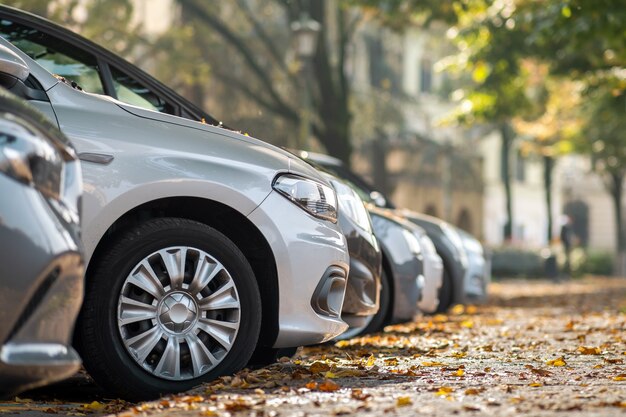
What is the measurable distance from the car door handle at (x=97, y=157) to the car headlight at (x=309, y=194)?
34.9 inches

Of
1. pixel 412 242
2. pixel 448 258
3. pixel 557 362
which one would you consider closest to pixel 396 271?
pixel 412 242

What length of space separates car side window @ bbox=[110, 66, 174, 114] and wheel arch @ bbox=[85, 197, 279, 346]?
98 cm

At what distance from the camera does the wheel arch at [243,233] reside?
6.52 metres

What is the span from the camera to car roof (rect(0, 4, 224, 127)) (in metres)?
7.15

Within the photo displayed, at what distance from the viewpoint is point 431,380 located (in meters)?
6.55

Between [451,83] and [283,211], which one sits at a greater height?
[451,83]

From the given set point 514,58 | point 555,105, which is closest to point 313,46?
point 514,58

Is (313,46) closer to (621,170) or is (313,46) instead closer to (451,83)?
(621,170)

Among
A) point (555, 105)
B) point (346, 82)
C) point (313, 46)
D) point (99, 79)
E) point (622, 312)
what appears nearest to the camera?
point (99, 79)

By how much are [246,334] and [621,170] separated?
3403 centimetres

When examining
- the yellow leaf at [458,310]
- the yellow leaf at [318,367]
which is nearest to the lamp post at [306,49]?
the yellow leaf at [458,310]

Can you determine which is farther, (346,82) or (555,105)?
(555,105)

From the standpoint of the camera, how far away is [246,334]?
6.35 metres

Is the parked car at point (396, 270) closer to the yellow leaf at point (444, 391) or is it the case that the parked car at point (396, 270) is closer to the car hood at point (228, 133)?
the car hood at point (228, 133)
